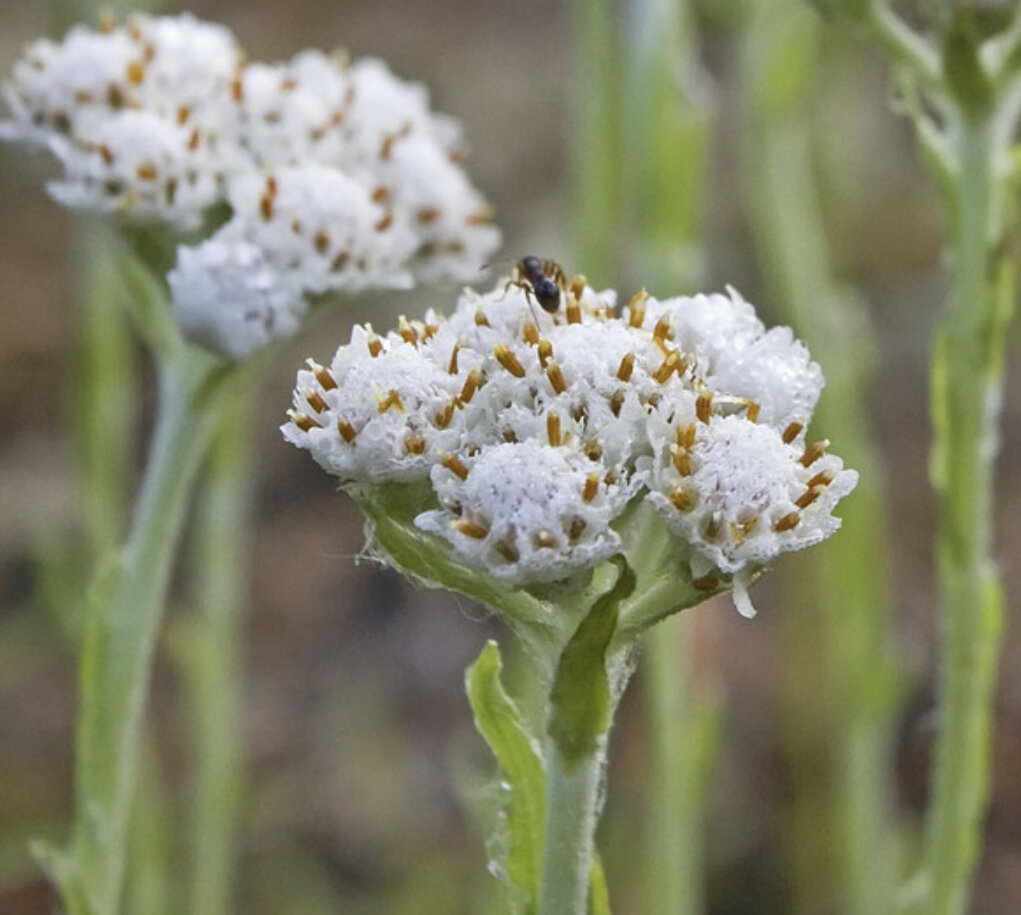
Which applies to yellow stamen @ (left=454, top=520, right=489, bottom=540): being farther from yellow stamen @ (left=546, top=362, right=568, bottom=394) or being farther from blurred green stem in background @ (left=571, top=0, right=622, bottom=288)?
blurred green stem in background @ (left=571, top=0, right=622, bottom=288)

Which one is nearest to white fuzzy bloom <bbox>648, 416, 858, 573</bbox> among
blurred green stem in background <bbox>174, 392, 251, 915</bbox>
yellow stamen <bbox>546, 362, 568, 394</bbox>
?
yellow stamen <bbox>546, 362, 568, 394</bbox>

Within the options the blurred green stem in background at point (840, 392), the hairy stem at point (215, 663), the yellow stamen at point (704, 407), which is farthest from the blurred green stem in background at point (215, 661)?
the yellow stamen at point (704, 407)

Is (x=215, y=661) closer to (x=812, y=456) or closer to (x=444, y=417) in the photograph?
(x=444, y=417)

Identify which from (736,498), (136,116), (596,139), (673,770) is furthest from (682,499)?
(596,139)

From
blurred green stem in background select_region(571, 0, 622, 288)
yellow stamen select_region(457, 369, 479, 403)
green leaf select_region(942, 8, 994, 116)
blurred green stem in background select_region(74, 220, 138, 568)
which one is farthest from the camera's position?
blurred green stem in background select_region(74, 220, 138, 568)

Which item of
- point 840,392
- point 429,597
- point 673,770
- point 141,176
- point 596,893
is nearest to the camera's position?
point 596,893
